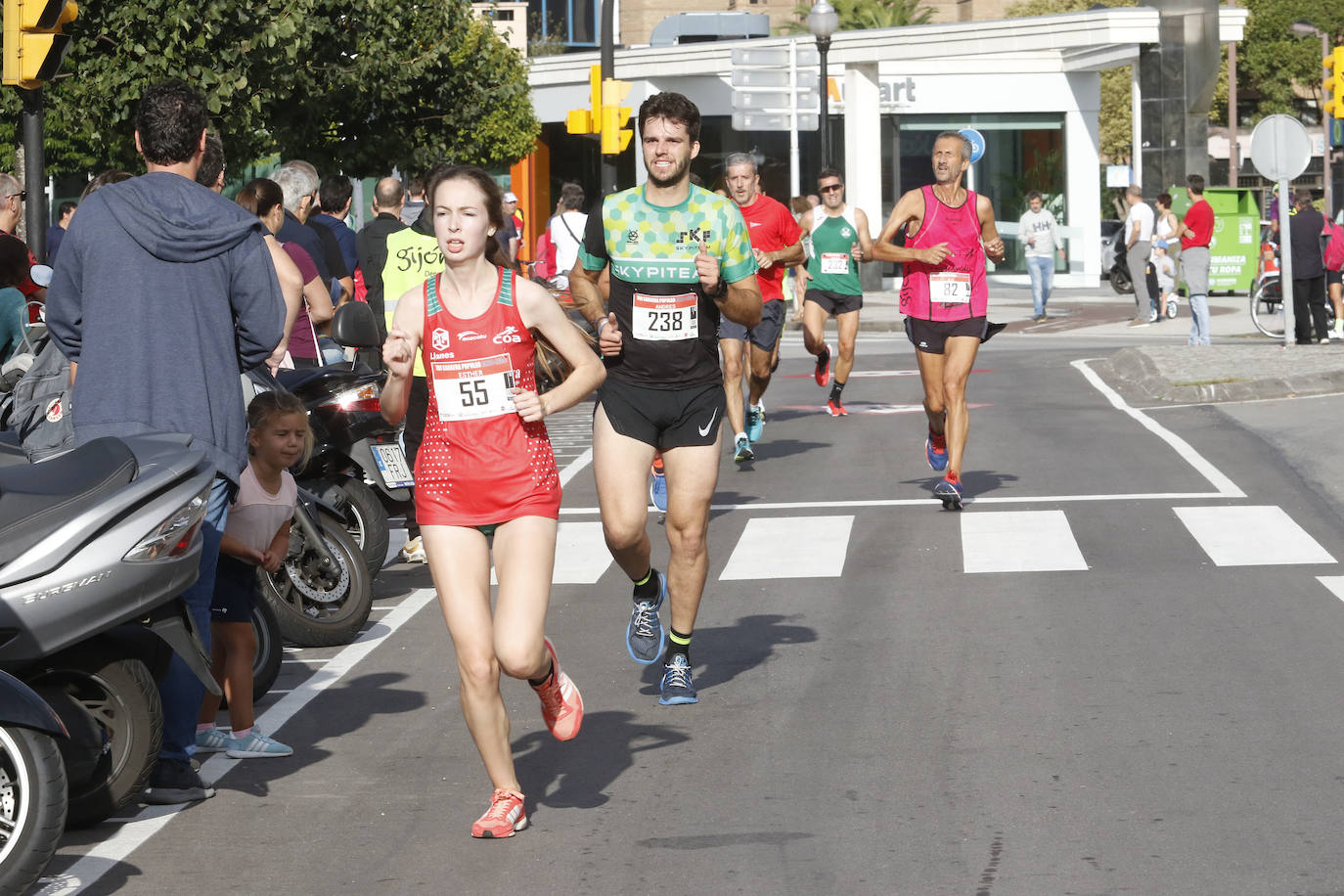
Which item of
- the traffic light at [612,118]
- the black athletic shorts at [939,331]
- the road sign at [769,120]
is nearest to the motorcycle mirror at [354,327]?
the black athletic shorts at [939,331]

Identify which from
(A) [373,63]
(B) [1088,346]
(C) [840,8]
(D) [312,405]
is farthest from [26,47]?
(C) [840,8]

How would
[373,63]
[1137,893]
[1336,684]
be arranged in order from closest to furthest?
[1137,893], [1336,684], [373,63]

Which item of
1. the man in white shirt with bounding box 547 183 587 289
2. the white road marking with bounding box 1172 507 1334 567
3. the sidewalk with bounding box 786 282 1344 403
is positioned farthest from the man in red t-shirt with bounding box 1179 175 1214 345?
the white road marking with bounding box 1172 507 1334 567

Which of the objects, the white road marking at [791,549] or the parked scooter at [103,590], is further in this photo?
the white road marking at [791,549]

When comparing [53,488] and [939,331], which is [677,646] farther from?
[939,331]

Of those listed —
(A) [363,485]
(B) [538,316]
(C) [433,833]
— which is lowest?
(C) [433,833]

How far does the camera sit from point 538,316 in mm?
5449

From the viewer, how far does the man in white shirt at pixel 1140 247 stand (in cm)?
2845

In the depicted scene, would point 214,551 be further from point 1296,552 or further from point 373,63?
point 373,63

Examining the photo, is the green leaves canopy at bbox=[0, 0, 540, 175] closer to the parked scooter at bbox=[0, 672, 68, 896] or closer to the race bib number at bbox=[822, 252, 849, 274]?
the race bib number at bbox=[822, 252, 849, 274]

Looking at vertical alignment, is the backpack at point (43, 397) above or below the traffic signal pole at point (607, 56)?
below

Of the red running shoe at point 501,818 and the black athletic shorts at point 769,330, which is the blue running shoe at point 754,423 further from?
the red running shoe at point 501,818

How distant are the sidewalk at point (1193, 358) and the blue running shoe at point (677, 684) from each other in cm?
1037

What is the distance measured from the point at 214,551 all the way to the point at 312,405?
3391 mm
